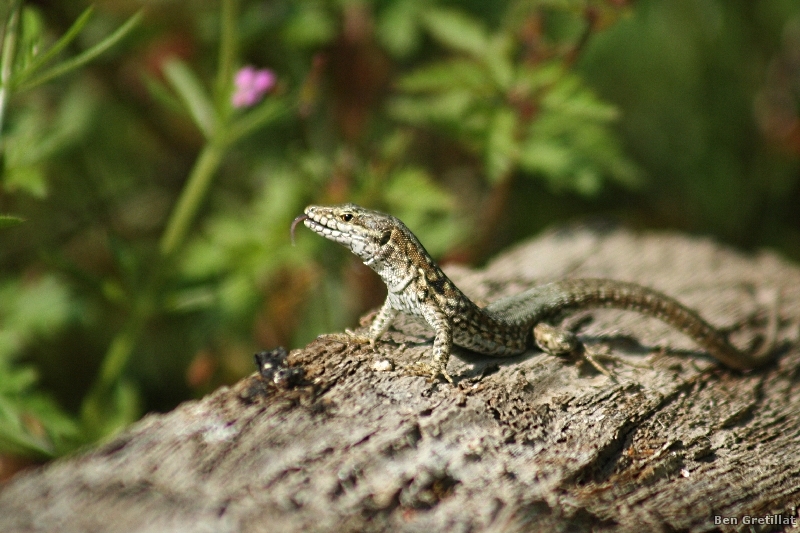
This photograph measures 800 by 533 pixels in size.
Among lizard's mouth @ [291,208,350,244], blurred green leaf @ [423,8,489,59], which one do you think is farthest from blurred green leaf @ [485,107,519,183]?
lizard's mouth @ [291,208,350,244]

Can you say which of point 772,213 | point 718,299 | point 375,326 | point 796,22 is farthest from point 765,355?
point 796,22

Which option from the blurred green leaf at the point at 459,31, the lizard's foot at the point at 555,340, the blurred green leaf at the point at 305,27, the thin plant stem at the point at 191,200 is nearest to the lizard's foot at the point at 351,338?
the lizard's foot at the point at 555,340

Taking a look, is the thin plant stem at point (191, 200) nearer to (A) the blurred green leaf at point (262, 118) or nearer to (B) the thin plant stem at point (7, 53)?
(A) the blurred green leaf at point (262, 118)

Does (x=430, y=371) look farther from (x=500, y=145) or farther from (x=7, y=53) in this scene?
(x=7, y=53)

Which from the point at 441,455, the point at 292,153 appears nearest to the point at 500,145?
the point at 292,153

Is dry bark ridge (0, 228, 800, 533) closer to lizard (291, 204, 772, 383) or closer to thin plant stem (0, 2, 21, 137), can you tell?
lizard (291, 204, 772, 383)

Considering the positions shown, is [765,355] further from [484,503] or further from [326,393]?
[326,393]
